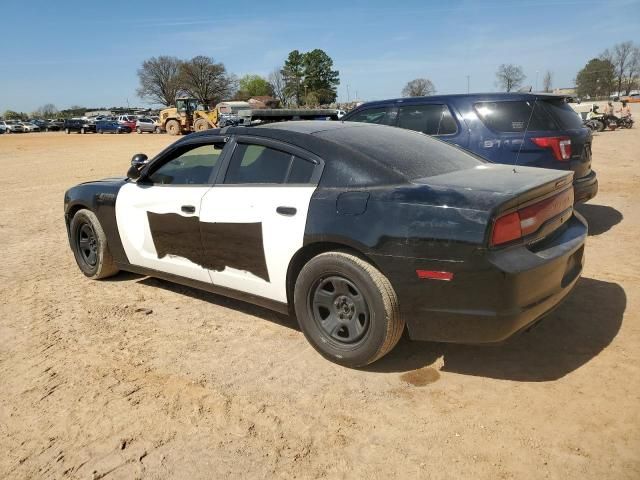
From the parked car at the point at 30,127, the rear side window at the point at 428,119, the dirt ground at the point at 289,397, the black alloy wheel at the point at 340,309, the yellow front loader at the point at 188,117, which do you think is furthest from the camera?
the parked car at the point at 30,127

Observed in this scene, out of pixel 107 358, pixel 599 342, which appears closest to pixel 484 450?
pixel 599 342

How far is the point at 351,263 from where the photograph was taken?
297 centimetres

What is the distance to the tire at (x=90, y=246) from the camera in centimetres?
483

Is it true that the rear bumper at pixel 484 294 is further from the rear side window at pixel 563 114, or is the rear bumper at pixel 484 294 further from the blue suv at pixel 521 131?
the rear side window at pixel 563 114

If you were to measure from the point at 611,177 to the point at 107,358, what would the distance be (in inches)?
401

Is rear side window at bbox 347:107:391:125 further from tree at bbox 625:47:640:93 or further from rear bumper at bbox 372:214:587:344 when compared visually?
tree at bbox 625:47:640:93

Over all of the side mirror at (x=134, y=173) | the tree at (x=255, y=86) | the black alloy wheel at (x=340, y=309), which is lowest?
the black alloy wheel at (x=340, y=309)

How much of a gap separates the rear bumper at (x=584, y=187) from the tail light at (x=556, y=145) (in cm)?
33

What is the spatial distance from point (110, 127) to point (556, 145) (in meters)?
48.7

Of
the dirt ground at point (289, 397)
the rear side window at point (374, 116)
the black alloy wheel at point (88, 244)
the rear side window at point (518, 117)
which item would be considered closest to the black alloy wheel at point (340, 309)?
the dirt ground at point (289, 397)

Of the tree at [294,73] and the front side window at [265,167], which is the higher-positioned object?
the tree at [294,73]

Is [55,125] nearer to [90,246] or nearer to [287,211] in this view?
[90,246]

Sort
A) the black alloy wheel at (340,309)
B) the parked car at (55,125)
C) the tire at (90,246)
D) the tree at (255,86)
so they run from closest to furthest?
the black alloy wheel at (340,309) → the tire at (90,246) → the parked car at (55,125) → the tree at (255,86)

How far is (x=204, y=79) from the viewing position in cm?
9262
